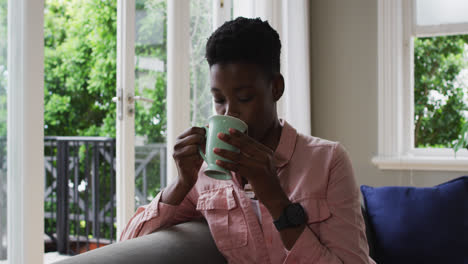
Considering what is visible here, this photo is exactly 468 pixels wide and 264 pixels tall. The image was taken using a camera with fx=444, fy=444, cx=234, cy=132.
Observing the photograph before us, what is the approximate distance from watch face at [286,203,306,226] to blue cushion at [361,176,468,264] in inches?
39.0

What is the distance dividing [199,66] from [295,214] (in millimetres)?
1550

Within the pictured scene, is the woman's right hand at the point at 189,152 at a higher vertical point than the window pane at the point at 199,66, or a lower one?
lower

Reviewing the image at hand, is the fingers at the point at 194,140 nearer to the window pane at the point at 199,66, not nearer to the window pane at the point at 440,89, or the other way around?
the window pane at the point at 199,66

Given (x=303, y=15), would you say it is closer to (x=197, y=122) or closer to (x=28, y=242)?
(x=197, y=122)

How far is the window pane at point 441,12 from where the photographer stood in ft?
9.83

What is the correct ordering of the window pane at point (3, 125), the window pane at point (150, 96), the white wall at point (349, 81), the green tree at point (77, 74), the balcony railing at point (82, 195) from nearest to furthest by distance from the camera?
the window pane at point (3, 125) → the window pane at point (150, 96) → the white wall at point (349, 81) → the balcony railing at point (82, 195) → the green tree at point (77, 74)

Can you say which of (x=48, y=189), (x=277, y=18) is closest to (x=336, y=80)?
(x=277, y=18)

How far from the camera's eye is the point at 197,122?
2.35m

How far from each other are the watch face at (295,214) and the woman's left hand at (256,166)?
17 mm

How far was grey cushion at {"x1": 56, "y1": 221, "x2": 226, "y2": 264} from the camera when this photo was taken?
0.85 metres

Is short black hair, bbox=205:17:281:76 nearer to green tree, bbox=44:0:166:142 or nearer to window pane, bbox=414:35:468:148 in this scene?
window pane, bbox=414:35:468:148

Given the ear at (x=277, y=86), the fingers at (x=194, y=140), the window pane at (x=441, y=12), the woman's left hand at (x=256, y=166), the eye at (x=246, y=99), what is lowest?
the woman's left hand at (x=256, y=166)

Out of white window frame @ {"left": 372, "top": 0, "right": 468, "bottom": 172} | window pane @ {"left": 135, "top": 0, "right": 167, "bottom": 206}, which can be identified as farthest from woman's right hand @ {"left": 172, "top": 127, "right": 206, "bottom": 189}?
white window frame @ {"left": 372, "top": 0, "right": 468, "bottom": 172}

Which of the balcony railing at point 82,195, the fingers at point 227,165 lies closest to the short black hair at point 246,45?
the fingers at point 227,165
